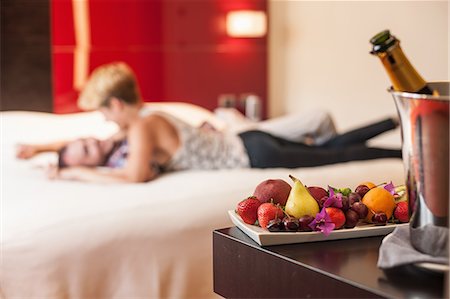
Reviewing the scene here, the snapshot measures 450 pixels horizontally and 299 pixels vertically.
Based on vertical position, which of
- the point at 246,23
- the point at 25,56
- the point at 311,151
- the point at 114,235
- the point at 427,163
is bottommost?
the point at 114,235

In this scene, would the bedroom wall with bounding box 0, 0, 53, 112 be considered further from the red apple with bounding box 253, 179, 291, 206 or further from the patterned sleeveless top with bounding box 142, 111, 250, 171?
the red apple with bounding box 253, 179, 291, 206

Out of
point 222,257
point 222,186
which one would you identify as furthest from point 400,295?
point 222,186

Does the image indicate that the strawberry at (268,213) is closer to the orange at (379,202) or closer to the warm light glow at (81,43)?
the orange at (379,202)

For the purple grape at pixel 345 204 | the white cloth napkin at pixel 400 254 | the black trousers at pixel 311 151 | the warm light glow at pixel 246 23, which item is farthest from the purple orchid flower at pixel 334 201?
the warm light glow at pixel 246 23

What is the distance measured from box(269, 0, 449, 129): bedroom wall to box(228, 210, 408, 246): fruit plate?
39 centimetres

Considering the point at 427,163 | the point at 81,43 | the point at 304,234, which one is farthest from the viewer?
the point at 81,43

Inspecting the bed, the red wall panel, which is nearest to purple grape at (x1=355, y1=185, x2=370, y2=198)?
the bed

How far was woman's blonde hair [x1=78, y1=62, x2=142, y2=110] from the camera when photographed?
99.4 inches

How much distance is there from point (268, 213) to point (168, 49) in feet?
8.39

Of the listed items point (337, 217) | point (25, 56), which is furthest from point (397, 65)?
point (25, 56)

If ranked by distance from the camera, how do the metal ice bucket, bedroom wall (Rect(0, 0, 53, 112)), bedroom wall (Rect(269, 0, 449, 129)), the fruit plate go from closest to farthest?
the metal ice bucket → the fruit plate → bedroom wall (Rect(269, 0, 449, 129)) → bedroom wall (Rect(0, 0, 53, 112))

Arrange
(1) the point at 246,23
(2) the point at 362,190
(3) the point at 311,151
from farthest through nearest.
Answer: (1) the point at 246,23
(3) the point at 311,151
(2) the point at 362,190

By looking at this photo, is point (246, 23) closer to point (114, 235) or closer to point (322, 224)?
point (114, 235)

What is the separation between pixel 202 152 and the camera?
2566 millimetres
